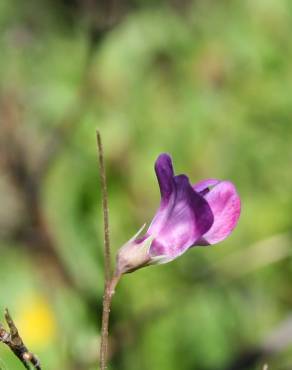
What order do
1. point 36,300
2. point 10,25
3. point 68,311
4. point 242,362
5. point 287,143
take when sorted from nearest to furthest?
point 242,362 → point 68,311 → point 36,300 → point 287,143 → point 10,25

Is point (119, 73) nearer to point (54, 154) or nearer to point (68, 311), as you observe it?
point (54, 154)

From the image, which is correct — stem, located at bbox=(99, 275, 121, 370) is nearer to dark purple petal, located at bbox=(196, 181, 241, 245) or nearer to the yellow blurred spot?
dark purple petal, located at bbox=(196, 181, 241, 245)

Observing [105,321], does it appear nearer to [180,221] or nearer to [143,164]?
[180,221]

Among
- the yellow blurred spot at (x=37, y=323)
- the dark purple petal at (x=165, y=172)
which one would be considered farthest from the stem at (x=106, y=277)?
the yellow blurred spot at (x=37, y=323)

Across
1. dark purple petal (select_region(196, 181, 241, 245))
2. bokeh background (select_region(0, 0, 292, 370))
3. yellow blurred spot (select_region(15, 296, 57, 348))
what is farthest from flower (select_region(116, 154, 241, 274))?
yellow blurred spot (select_region(15, 296, 57, 348))

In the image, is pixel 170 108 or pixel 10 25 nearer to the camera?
pixel 170 108

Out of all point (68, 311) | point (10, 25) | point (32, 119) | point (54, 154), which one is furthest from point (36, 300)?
point (10, 25)
